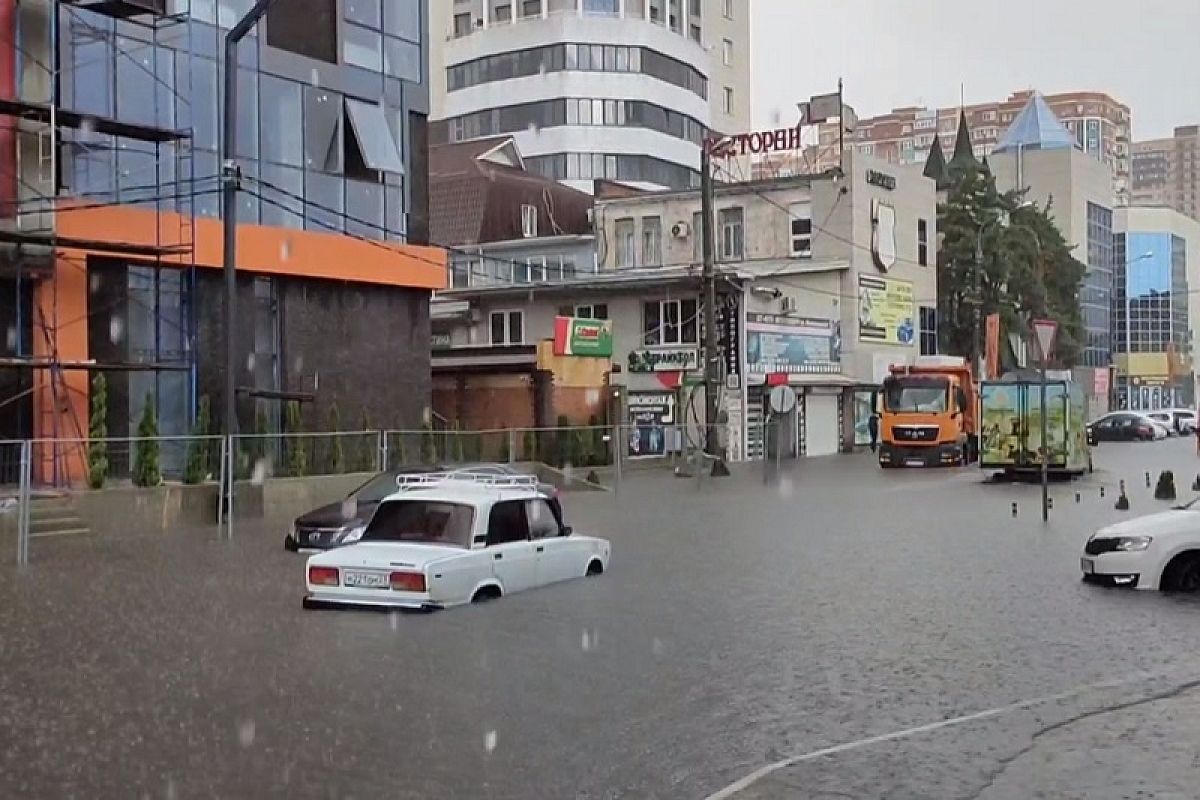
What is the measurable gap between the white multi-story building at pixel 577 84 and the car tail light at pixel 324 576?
2912 inches

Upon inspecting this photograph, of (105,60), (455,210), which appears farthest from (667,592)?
(455,210)

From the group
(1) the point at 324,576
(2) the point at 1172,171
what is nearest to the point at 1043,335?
(1) the point at 324,576

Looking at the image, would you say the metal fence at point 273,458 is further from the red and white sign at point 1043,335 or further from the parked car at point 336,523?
the red and white sign at point 1043,335

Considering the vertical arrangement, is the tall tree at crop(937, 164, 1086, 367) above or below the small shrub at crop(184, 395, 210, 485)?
above

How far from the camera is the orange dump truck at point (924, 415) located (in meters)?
44.2

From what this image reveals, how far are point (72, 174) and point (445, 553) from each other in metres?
17.0

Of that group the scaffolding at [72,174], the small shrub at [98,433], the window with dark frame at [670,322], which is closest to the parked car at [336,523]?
the small shrub at [98,433]

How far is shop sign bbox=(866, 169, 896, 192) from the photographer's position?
57.7 meters

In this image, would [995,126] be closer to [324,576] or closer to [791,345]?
[791,345]

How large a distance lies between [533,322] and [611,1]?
131 feet

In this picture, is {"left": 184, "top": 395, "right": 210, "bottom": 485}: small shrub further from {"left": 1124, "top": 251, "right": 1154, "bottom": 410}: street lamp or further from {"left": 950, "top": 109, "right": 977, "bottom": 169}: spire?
{"left": 1124, "top": 251, "right": 1154, "bottom": 410}: street lamp

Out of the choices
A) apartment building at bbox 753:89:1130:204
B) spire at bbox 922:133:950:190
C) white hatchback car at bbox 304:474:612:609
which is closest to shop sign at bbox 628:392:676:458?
Result: white hatchback car at bbox 304:474:612:609

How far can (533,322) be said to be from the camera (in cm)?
5238

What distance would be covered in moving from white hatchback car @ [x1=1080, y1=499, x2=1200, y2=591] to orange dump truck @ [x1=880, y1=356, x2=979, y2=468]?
94.8ft
